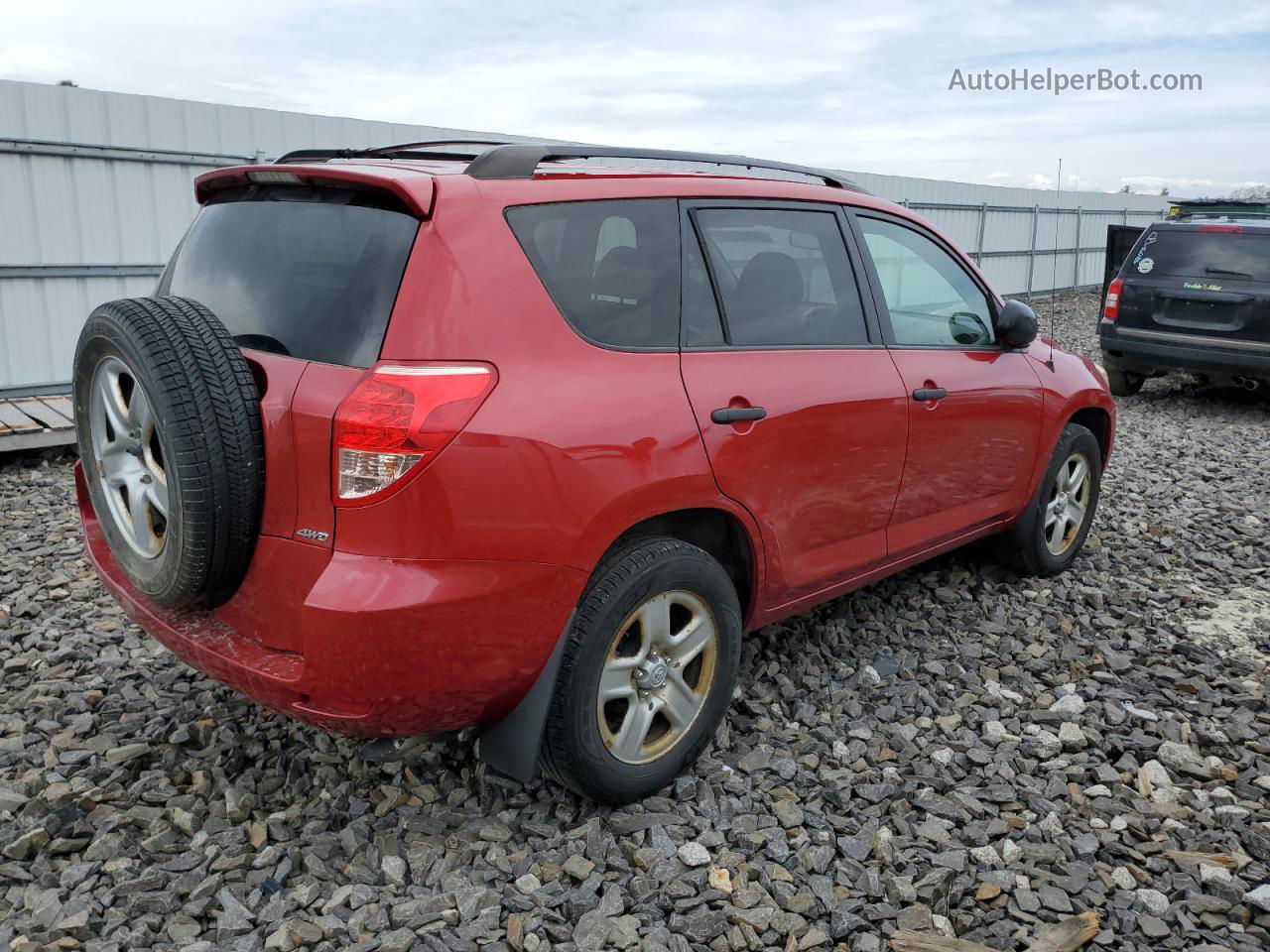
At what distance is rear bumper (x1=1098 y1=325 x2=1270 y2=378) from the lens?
364 inches

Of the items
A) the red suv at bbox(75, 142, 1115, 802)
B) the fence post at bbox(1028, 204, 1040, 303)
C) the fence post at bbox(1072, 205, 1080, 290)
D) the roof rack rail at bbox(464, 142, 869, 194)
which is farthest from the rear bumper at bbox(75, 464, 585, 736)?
the fence post at bbox(1072, 205, 1080, 290)

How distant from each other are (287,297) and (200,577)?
0.73m

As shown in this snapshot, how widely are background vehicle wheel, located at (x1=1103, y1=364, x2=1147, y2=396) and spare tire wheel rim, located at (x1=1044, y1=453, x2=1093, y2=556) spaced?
6.26 meters

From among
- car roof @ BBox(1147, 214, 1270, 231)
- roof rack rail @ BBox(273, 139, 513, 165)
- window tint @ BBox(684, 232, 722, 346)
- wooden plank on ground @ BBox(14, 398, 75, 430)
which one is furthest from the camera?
car roof @ BBox(1147, 214, 1270, 231)

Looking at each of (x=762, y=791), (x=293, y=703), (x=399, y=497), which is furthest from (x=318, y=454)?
(x=762, y=791)

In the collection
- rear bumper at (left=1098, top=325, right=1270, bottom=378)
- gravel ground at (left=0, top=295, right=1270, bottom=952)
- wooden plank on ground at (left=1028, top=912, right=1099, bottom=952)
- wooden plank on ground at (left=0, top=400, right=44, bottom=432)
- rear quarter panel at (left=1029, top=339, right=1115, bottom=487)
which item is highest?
rear quarter panel at (left=1029, top=339, right=1115, bottom=487)

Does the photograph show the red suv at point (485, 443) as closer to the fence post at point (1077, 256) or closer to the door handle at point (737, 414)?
the door handle at point (737, 414)

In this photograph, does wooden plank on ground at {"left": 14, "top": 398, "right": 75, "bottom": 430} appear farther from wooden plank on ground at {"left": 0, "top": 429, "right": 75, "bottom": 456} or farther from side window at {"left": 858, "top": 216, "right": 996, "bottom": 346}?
side window at {"left": 858, "top": 216, "right": 996, "bottom": 346}

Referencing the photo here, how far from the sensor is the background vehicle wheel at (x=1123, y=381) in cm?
1080

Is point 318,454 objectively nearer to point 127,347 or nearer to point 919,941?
point 127,347

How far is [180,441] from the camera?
2.44m

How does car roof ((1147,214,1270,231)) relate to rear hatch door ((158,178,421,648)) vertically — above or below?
above

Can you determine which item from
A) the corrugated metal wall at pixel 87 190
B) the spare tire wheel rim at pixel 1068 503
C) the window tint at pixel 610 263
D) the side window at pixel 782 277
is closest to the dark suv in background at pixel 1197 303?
the spare tire wheel rim at pixel 1068 503

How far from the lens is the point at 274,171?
9.25 feet
